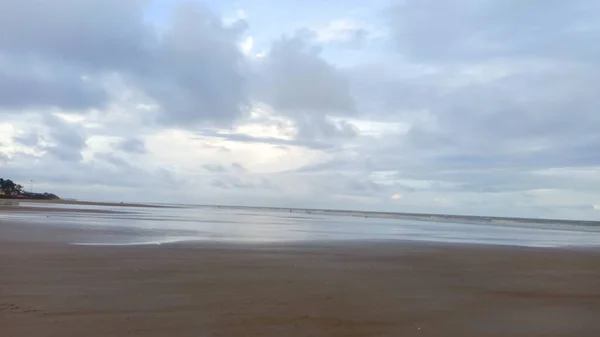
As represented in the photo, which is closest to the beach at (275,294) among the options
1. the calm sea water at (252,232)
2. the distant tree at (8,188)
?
the calm sea water at (252,232)

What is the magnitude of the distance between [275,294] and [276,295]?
0.10 metres

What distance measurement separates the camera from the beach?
25.9 feet

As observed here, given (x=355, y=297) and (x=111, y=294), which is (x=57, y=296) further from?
(x=355, y=297)

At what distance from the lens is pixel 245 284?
11297mm

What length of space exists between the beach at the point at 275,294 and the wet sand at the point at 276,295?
2 centimetres

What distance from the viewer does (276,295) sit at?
10.2 m

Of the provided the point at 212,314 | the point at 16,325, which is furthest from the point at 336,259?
the point at 16,325

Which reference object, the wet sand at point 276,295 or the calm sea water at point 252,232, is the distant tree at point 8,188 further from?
the wet sand at point 276,295

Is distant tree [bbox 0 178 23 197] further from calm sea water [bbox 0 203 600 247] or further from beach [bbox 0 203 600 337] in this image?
beach [bbox 0 203 600 337]

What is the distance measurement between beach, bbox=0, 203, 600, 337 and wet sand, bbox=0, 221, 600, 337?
2cm

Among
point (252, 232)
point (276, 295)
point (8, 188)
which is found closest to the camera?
point (276, 295)

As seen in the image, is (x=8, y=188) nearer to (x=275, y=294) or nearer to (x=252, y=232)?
(x=252, y=232)

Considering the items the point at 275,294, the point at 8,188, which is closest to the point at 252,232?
the point at 275,294

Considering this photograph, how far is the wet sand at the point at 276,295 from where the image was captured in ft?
25.9
